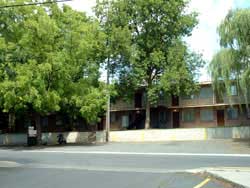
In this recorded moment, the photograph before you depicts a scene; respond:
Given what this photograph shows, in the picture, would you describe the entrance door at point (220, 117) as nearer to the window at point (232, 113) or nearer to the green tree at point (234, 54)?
the window at point (232, 113)

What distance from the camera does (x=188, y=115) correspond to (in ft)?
203

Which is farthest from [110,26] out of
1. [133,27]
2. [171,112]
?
[171,112]

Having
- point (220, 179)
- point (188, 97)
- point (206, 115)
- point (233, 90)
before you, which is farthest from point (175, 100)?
point (220, 179)

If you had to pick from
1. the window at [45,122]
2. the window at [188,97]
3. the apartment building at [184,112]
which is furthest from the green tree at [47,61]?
the window at [45,122]

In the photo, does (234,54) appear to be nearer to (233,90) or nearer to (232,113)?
(233,90)

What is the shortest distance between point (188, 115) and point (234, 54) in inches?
903

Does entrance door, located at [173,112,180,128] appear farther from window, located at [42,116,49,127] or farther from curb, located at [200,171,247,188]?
curb, located at [200,171,247,188]

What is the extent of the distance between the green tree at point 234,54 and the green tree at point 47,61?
36.4 ft

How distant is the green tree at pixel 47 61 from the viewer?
40.2 metres

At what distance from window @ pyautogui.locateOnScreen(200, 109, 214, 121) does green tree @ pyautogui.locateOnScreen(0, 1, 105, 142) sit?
18.8 metres

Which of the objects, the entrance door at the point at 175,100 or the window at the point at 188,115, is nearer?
the window at the point at 188,115

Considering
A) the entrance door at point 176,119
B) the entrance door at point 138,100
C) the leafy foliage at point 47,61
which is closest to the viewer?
the leafy foliage at point 47,61

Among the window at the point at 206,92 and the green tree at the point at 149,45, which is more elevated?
the green tree at the point at 149,45

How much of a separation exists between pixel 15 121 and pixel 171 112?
20.8 m
